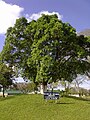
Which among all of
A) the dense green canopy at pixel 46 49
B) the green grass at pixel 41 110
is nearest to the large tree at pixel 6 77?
the dense green canopy at pixel 46 49

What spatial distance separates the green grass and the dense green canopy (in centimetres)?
440

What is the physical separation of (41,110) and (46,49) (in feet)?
29.7

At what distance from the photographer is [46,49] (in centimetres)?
3378

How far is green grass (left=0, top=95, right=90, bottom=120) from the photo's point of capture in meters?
24.3

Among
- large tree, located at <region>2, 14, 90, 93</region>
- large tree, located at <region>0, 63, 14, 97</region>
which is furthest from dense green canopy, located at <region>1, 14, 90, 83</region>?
large tree, located at <region>0, 63, 14, 97</region>

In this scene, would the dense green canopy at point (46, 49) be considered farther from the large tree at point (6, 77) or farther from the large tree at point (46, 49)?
the large tree at point (6, 77)

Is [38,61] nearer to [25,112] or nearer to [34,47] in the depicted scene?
[34,47]

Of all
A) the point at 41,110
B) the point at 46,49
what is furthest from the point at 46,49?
the point at 41,110

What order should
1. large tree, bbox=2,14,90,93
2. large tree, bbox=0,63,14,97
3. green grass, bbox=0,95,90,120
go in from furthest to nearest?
large tree, bbox=0,63,14,97, large tree, bbox=2,14,90,93, green grass, bbox=0,95,90,120

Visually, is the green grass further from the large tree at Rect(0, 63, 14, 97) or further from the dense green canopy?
the large tree at Rect(0, 63, 14, 97)

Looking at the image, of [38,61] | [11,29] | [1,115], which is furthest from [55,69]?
[1,115]

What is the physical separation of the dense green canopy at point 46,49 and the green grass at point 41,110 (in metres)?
4.40

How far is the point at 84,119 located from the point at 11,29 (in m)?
18.6

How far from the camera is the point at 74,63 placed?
37094mm
